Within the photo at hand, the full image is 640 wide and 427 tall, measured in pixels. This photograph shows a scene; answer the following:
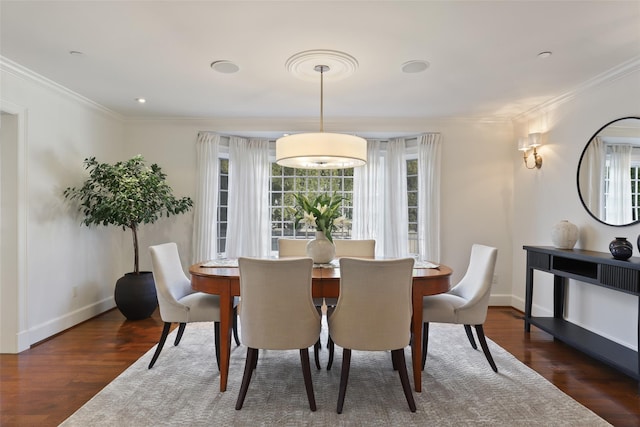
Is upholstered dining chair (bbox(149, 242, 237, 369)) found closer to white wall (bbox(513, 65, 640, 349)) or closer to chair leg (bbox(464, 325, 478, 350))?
chair leg (bbox(464, 325, 478, 350))

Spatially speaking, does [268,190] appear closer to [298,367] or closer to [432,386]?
[298,367]

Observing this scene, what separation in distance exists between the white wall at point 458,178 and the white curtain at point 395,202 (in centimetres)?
43

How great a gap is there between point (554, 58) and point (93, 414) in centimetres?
407

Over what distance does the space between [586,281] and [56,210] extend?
16.0ft

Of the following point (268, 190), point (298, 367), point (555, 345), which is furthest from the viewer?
point (268, 190)

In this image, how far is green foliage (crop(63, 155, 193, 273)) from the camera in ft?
12.6

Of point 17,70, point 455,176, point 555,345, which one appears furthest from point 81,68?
point 555,345

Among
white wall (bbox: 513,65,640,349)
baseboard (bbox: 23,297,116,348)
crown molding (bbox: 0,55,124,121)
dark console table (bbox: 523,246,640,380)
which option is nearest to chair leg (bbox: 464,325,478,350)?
dark console table (bbox: 523,246,640,380)

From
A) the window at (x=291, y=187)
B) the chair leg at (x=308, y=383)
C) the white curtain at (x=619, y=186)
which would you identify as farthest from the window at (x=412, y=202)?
the chair leg at (x=308, y=383)

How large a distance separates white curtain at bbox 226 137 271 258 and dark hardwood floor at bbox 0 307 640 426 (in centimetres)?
147

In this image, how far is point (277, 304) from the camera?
2221 mm

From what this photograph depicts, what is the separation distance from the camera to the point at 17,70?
312 cm

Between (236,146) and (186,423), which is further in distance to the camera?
(236,146)

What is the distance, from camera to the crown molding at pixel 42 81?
3.03m
